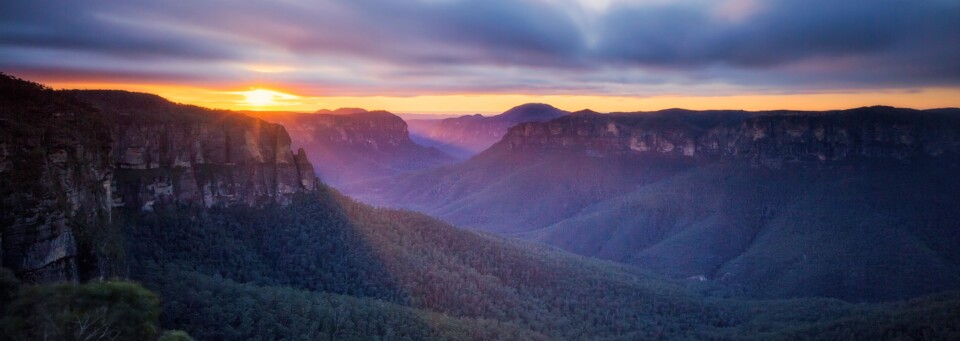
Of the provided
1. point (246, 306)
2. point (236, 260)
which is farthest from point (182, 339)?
point (236, 260)

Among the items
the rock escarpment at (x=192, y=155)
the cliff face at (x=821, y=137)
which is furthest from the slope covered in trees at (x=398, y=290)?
the cliff face at (x=821, y=137)

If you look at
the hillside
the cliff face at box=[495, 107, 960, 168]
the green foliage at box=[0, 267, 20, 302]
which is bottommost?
the hillside

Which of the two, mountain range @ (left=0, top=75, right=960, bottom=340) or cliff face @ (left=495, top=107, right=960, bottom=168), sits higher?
cliff face @ (left=495, top=107, right=960, bottom=168)

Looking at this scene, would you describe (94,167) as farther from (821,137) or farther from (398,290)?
(821,137)

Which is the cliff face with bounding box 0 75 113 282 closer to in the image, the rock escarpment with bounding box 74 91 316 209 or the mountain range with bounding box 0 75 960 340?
the mountain range with bounding box 0 75 960 340

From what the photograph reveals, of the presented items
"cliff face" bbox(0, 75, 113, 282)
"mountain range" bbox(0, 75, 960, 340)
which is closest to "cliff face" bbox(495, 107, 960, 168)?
"mountain range" bbox(0, 75, 960, 340)

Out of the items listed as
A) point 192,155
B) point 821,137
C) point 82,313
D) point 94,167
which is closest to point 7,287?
point 82,313

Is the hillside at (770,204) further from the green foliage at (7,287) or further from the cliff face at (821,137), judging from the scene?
the green foliage at (7,287)

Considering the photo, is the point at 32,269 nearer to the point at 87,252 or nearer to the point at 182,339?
the point at 87,252
